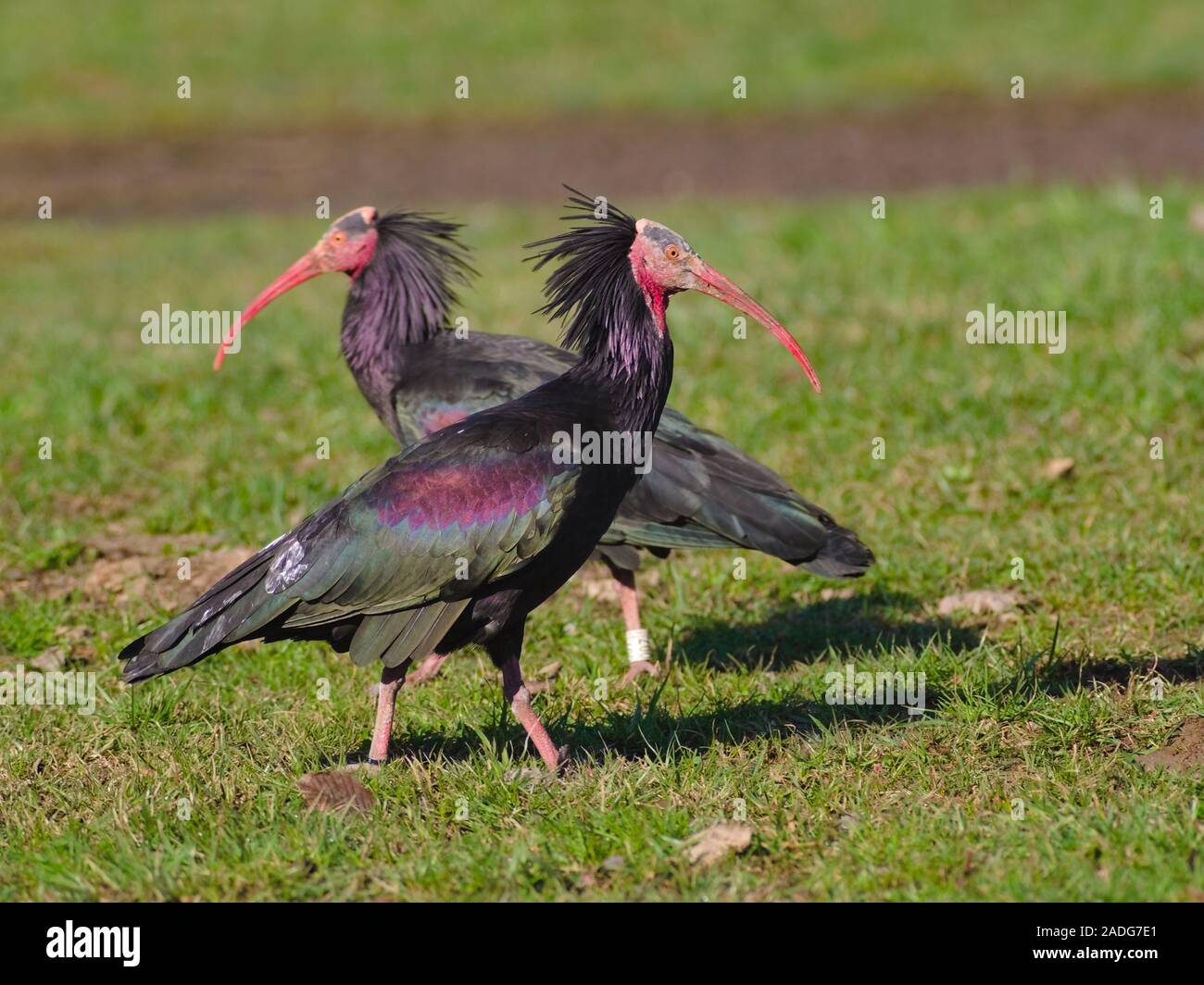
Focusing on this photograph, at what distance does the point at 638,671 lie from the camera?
630 centimetres

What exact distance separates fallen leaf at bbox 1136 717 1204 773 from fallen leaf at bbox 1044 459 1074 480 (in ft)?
9.19

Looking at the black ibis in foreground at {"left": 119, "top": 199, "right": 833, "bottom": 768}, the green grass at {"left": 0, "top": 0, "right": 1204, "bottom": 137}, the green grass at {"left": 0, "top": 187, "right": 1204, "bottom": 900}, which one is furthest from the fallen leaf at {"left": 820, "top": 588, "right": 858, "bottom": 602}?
the green grass at {"left": 0, "top": 0, "right": 1204, "bottom": 137}

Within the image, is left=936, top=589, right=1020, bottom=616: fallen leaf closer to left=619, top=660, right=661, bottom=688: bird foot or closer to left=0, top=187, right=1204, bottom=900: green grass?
left=0, top=187, right=1204, bottom=900: green grass

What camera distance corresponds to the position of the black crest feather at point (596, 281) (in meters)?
5.42

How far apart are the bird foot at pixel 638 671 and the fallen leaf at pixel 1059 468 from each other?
256 cm

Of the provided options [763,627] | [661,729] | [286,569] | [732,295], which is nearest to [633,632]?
[763,627]

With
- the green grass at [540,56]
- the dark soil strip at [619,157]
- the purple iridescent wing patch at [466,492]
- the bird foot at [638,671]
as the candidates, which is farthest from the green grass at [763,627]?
the green grass at [540,56]

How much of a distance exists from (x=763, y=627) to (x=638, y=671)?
2.38ft

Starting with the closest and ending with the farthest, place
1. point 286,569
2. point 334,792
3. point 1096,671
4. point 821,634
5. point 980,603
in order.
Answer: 1. point 334,792
2. point 286,569
3. point 1096,671
4. point 821,634
5. point 980,603

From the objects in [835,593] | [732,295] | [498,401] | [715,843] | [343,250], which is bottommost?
[715,843]

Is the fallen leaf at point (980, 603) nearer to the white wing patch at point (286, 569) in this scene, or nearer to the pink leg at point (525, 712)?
the pink leg at point (525, 712)

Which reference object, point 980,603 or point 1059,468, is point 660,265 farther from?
point 1059,468

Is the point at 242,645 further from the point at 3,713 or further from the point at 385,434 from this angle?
the point at 385,434

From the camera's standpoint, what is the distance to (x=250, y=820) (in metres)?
4.84
